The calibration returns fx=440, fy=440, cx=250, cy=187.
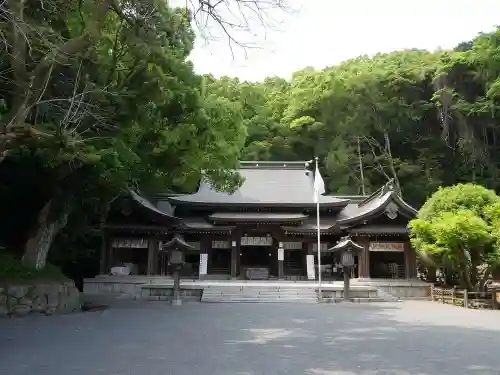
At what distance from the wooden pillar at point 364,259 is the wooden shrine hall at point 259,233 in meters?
0.05

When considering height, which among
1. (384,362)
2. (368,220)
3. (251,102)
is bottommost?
(384,362)

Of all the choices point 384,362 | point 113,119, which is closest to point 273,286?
point 113,119

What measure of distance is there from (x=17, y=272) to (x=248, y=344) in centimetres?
832

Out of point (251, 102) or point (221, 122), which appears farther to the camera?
point (251, 102)

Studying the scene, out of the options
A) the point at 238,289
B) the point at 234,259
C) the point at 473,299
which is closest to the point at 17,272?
the point at 238,289

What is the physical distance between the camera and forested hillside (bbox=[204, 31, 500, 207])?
3441 cm

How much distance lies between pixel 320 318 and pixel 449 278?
12.9m

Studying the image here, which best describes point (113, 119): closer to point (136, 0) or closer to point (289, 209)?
point (136, 0)

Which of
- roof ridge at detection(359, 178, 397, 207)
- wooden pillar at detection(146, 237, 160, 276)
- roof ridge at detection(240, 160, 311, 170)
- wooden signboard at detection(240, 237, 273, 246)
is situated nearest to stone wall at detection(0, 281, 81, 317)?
wooden pillar at detection(146, 237, 160, 276)

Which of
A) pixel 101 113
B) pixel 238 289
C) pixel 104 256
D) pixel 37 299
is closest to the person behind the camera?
pixel 101 113

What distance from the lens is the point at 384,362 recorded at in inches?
266

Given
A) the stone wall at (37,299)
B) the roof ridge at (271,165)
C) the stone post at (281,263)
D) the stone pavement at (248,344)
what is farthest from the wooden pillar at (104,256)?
the roof ridge at (271,165)

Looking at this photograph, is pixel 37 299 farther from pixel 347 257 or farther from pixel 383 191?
pixel 383 191

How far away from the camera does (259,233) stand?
25438mm
